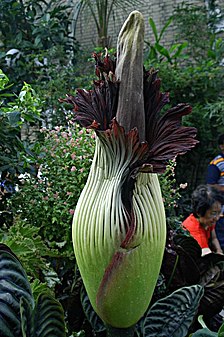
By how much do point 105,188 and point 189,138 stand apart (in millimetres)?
193

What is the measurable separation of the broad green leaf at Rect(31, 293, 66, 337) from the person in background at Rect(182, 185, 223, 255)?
1.75 meters

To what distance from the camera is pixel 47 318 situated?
3.01 ft

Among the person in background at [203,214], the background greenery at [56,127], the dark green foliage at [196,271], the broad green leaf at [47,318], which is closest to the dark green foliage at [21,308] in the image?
the broad green leaf at [47,318]

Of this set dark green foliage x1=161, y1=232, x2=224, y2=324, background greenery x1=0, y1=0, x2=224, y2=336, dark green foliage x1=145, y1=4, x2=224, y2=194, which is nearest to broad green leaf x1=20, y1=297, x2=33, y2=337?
background greenery x1=0, y1=0, x2=224, y2=336

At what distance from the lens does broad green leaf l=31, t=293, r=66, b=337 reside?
35.7 inches

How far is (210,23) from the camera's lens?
21.4ft

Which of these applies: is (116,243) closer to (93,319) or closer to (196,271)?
(93,319)

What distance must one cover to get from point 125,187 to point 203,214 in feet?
6.25

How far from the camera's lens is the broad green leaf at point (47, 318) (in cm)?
91

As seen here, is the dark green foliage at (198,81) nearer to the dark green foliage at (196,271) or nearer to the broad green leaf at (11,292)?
the dark green foliage at (196,271)

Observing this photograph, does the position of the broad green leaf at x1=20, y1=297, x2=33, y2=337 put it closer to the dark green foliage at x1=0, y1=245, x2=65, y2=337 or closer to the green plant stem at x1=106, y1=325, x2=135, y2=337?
the dark green foliage at x1=0, y1=245, x2=65, y2=337

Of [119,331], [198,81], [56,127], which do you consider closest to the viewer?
[119,331]

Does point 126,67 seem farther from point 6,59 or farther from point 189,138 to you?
point 6,59

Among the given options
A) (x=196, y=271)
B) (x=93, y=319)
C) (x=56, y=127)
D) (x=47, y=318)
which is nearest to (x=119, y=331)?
(x=47, y=318)
